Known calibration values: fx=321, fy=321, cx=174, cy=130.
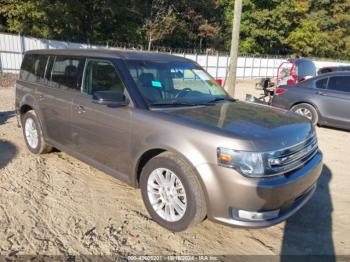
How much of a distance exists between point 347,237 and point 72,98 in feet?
12.2

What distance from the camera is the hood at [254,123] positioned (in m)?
2.95

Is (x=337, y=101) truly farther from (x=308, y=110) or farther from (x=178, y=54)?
(x=178, y=54)

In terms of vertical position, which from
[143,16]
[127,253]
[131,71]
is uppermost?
[143,16]

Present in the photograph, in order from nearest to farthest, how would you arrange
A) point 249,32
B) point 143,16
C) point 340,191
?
point 340,191, point 143,16, point 249,32

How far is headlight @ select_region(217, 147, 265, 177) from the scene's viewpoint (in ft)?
9.26

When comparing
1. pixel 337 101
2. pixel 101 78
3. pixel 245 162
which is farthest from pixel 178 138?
pixel 337 101

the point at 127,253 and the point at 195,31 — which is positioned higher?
the point at 195,31

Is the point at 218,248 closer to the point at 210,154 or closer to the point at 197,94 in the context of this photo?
the point at 210,154

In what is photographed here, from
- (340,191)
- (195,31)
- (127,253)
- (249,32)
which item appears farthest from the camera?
(249,32)

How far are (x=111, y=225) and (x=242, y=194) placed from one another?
1.52 metres

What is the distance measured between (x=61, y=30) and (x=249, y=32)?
70.8 feet

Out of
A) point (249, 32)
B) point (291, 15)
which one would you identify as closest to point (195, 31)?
point (249, 32)

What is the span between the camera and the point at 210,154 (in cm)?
292

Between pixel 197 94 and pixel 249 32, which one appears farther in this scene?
pixel 249 32
